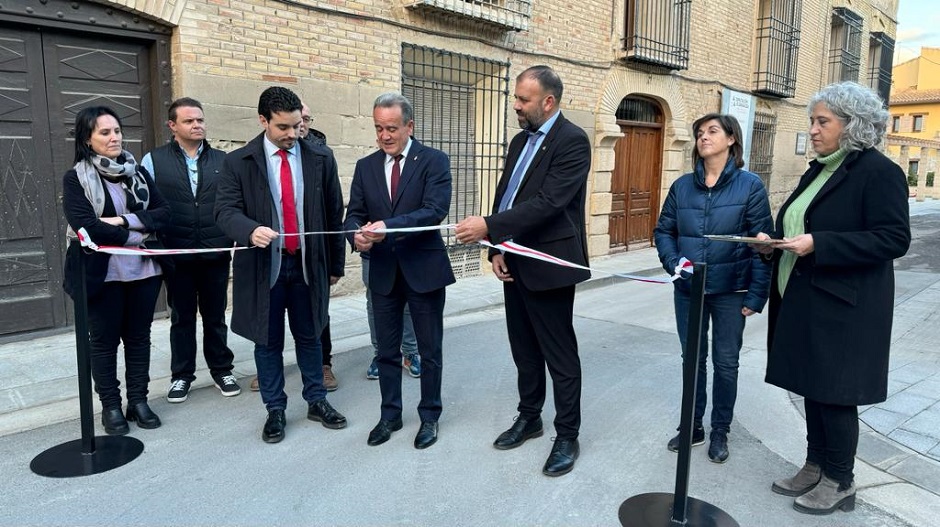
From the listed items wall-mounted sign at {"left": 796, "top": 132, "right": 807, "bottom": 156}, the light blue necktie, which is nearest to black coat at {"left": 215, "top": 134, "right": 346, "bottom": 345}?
the light blue necktie

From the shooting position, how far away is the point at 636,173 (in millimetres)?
12383

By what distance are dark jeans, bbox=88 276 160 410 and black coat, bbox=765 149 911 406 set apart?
3596 mm

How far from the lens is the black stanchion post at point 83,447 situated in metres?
3.38

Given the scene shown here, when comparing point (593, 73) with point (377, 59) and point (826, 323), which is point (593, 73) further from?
point (826, 323)

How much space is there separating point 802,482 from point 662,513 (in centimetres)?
77

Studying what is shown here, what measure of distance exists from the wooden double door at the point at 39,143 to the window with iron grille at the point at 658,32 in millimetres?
8018

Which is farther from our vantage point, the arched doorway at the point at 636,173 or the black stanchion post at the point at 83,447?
the arched doorway at the point at 636,173

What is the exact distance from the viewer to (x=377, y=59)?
7.71 meters

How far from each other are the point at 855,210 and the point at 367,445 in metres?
2.74

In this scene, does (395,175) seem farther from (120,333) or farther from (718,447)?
(718,447)

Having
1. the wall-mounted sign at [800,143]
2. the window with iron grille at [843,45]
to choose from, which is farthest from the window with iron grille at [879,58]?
the wall-mounted sign at [800,143]

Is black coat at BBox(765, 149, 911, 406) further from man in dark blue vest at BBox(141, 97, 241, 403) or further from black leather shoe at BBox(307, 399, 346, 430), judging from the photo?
man in dark blue vest at BBox(141, 97, 241, 403)

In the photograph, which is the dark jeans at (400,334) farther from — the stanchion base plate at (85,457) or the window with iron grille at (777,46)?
the window with iron grille at (777,46)

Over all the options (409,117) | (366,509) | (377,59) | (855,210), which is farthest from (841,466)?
(377,59)
